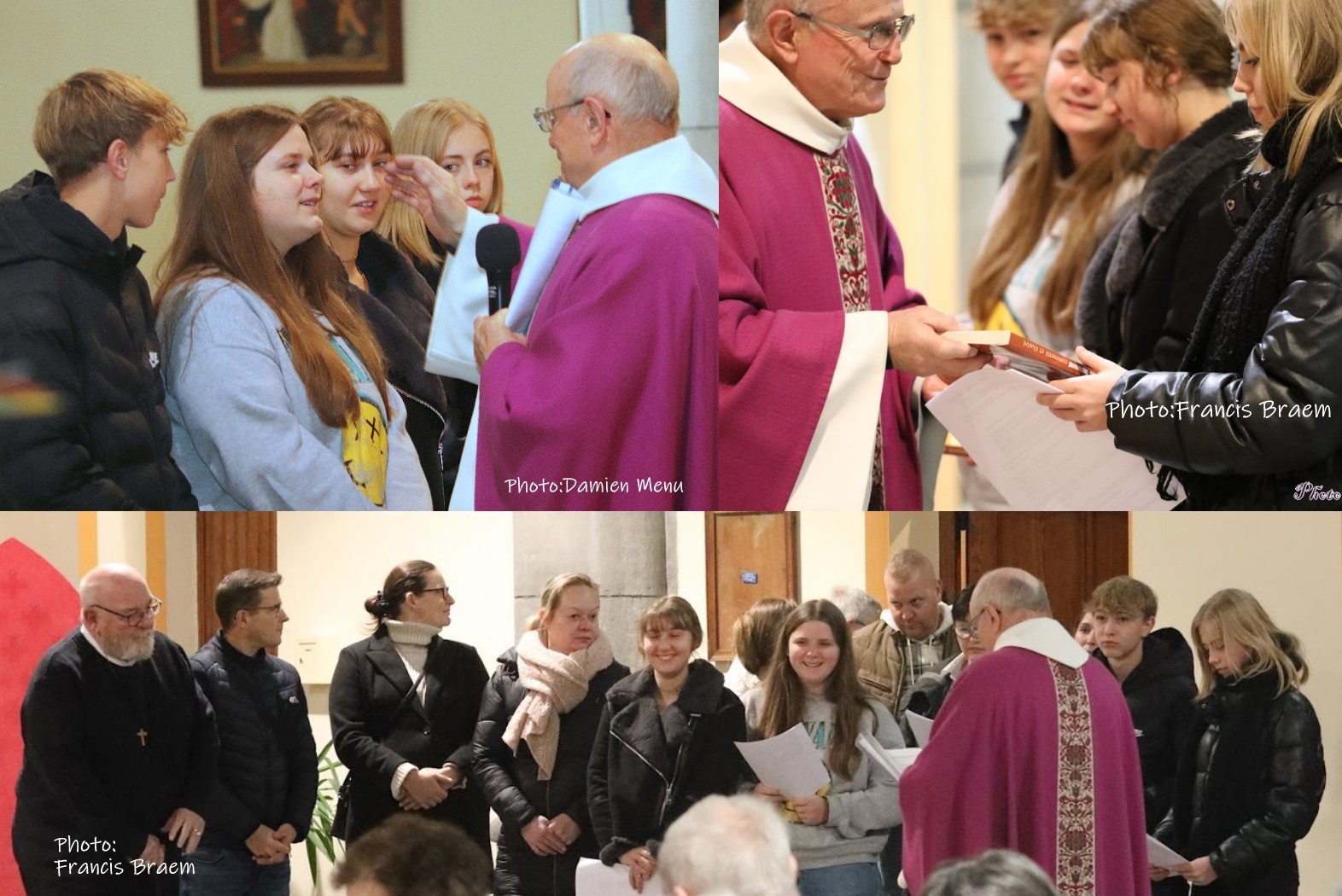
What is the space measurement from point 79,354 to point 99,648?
2.03 ft

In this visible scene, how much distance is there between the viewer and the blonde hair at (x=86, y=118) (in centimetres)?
351

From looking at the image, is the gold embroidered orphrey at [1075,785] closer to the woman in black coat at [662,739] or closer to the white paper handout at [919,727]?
the white paper handout at [919,727]

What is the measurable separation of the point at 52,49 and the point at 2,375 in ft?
2.20

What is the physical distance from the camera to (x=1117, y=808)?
142 inches

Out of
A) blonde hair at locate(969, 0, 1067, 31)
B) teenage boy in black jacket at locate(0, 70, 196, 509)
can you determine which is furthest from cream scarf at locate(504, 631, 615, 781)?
blonde hair at locate(969, 0, 1067, 31)

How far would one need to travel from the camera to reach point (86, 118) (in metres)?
3.52

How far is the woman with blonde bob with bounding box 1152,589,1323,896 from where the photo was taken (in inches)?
144

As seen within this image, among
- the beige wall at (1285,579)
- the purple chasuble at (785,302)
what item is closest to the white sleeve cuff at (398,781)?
the purple chasuble at (785,302)

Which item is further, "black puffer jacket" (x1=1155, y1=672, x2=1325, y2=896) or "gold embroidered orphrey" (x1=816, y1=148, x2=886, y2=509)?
"gold embroidered orphrey" (x1=816, y1=148, x2=886, y2=509)

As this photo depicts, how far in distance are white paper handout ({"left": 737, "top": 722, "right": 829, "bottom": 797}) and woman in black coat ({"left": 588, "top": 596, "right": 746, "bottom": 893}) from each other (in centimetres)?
4

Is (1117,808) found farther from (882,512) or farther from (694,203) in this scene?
(694,203)

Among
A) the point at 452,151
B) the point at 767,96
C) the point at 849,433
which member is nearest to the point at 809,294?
the point at 849,433

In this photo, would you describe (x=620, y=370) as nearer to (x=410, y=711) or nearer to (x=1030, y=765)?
(x=410, y=711)

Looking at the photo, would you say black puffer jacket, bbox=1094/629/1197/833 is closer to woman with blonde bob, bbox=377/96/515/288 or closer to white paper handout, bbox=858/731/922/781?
white paper handout, bbox=858/731/922/781
